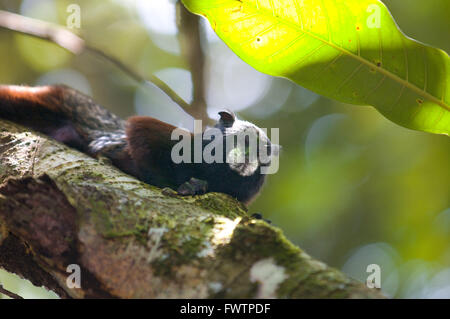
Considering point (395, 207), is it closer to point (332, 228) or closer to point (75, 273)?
point (332, 228)

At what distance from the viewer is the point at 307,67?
199 cm

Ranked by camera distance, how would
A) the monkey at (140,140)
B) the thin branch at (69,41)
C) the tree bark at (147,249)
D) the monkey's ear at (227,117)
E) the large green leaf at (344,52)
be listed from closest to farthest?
the tree bark at (147,249), the large green leaf at (344,52), the monkey at (140,140), the monkey's ear at (227,117), the thin branch at (69,41)

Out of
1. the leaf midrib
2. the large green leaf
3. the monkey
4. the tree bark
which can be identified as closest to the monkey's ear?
the monkey

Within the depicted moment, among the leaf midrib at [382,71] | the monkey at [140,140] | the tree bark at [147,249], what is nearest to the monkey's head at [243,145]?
the monkey at [140,140]

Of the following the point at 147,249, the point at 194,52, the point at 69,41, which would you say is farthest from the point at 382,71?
the point at 69,41

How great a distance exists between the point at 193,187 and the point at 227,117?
0.65 m

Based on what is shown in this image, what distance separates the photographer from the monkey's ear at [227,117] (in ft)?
8.78

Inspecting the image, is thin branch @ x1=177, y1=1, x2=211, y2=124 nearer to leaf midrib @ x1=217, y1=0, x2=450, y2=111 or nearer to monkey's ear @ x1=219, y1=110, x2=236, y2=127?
monkey's ear @ x1=219, y1=110, x2=236, y2=127

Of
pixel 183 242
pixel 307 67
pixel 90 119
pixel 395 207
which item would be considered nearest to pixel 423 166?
pixel 395 207

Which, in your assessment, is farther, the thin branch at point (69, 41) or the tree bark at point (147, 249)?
the thin branch at point (69, 41)

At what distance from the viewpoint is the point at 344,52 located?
1.96 meters

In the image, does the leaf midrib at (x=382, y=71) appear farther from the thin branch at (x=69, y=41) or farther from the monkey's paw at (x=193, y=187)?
the thin branch at (x=69, y=41)

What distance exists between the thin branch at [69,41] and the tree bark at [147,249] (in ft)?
5.51

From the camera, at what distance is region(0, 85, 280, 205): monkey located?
247 centimetres
